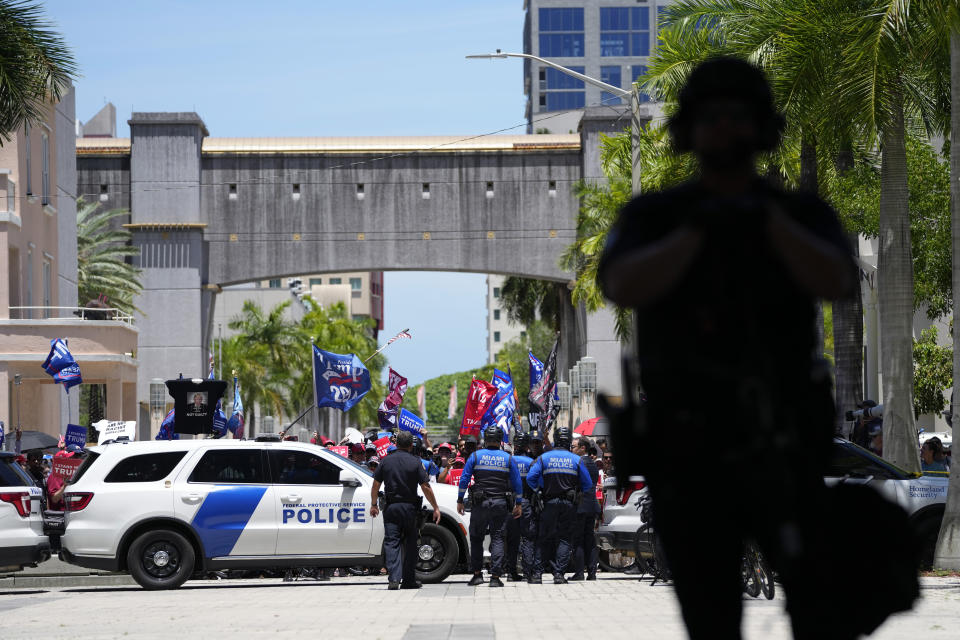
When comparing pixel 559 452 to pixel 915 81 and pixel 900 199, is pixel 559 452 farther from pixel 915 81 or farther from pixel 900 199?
pixel 915 81

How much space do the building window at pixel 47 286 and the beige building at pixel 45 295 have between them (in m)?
0.03

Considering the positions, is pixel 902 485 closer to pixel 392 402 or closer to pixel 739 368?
pixel 739 368

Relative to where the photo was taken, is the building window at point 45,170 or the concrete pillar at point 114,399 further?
the building window at point 45,170

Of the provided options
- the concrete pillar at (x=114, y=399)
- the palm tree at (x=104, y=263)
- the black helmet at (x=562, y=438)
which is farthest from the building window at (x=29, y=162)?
the black helmet at (x=562, y=438)

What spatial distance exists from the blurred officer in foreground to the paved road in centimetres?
606

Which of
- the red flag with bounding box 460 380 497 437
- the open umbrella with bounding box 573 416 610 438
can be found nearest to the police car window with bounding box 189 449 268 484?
the red flag with bounding box 460 380 497 437

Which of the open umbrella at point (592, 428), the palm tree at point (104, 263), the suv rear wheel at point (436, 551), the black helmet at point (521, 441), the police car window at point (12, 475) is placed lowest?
the suv rear wheel at point (436, 551)

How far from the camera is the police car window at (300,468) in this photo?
704 inches

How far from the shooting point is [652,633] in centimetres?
1065

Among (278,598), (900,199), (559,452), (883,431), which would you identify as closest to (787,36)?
(900,199)

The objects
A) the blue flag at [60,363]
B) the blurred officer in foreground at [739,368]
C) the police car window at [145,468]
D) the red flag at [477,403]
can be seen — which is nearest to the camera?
the blurred officer in foreground at [739,368]

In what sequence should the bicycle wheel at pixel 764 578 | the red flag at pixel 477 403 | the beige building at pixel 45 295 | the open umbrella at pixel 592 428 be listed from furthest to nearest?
the open umbrella at pixel 592 428
the beige building at pixel 45 295
the red flag at pixel 477 403
the bicycle wheel at pixel 764 578

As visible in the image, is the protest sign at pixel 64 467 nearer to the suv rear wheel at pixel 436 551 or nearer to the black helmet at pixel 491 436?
the suv rear wheel at pixel 436 551

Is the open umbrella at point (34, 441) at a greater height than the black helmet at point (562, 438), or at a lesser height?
lesser
